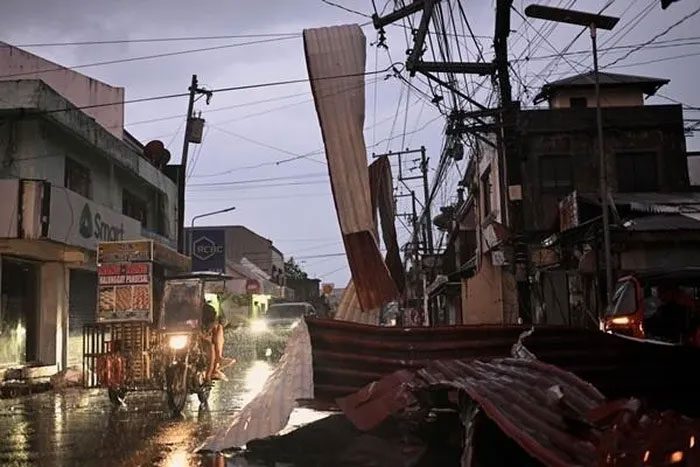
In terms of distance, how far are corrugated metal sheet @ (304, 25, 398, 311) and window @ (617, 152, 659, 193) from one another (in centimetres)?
2018

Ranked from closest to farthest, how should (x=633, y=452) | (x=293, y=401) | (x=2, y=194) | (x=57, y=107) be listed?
(x=633, y=452)
(x=293, y=401)
(x=2, y=194)
(x=57, y=107)

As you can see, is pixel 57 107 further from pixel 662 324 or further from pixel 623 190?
pixel 623 190

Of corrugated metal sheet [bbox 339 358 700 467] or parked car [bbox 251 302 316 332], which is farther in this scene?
parked car [bbox 251 302 316 332]

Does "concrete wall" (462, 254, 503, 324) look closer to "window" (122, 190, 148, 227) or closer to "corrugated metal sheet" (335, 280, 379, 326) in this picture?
"window" (122, 190, 148, 227)

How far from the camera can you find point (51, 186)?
53.7ft

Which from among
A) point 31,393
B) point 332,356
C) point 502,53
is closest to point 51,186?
point 31,393

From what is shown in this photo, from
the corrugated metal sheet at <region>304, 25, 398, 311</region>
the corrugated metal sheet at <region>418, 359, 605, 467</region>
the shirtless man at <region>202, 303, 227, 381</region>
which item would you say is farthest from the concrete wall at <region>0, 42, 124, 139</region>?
the corrugated metal sheet at <region>418, 359, 605, 467</region>

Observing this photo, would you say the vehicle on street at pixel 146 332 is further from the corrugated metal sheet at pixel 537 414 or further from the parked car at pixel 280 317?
the parked car at pixel 280 317

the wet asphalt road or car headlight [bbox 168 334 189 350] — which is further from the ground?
car headlight [bbox 168 334 189 350]

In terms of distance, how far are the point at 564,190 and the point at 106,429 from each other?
19269 mm

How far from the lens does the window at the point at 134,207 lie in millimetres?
26047

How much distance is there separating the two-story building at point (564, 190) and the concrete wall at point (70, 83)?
13.0m

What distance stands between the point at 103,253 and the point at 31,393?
4.15 m

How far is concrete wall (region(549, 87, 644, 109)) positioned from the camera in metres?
28.5
